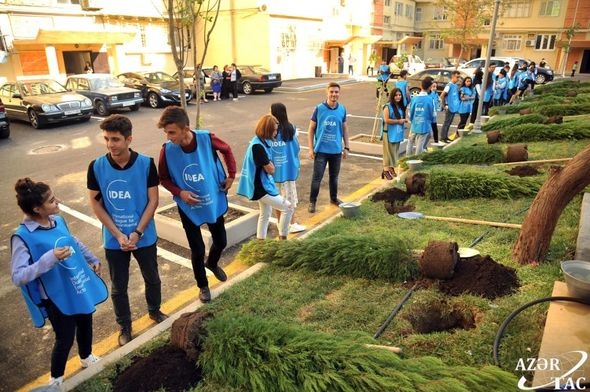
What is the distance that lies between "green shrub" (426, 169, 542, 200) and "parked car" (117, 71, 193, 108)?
14556mm

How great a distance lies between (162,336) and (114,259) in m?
0.76

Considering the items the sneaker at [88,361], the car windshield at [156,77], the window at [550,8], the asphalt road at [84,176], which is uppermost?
the window at [550,8]

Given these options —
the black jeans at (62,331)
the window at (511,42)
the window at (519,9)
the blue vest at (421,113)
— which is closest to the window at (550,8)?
the window at (519,9)

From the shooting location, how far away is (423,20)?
54.2 metres

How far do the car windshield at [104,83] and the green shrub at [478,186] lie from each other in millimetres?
15522

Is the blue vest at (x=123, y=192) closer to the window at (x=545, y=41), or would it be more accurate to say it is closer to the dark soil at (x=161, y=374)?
the dark soil at (x=161, y=374)

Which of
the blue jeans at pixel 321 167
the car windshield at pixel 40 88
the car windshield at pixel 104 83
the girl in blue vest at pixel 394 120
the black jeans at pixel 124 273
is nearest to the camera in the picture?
the black jeans at pixel 124 273

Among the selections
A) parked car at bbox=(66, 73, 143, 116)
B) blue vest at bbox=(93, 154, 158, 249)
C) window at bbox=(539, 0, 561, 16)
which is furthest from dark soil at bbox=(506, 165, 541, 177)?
window at bbox=(539, 0, 561, 16)

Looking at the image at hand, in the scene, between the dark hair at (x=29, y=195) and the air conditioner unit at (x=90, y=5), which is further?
the air conditioner unit at (x=90, y=5)

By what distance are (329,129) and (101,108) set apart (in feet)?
45.0

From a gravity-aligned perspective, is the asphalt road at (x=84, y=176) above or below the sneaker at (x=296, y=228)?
A: below

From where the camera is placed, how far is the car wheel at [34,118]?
14.5 meters

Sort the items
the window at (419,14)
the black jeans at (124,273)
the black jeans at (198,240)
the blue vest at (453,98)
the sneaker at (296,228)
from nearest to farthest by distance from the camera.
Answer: the black jeans at (124,273), the black jeans at (198,240), the sneaker at (296,228), the blue vest at (453,98), the window at (419,14)

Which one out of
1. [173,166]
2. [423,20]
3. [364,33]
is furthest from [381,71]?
[423,20]
